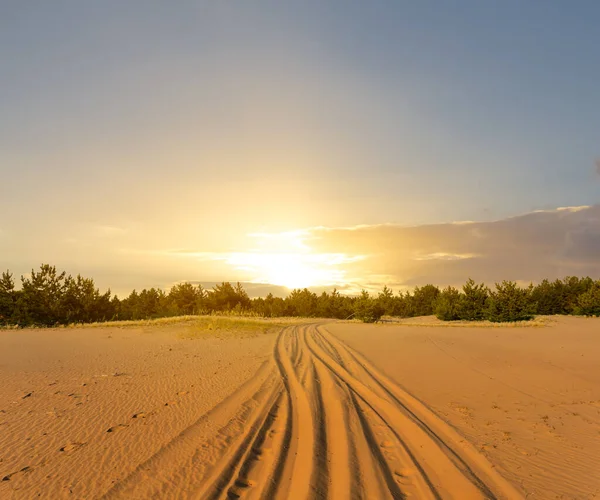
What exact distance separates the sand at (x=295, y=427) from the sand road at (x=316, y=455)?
1.0 inches

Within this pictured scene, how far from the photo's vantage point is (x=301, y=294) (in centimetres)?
7419

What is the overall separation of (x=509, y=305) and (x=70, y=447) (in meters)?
36.7

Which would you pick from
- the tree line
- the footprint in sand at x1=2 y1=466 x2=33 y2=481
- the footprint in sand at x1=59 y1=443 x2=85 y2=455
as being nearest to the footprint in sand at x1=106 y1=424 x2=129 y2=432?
the footprint in sand at x1=59 y1=443 x2=85 y2=455

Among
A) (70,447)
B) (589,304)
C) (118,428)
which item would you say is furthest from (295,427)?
(589,304)

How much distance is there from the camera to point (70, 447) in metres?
5.54

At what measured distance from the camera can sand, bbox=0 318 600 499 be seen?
4711mm

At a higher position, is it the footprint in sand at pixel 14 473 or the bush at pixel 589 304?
the bush at pixel 589 304

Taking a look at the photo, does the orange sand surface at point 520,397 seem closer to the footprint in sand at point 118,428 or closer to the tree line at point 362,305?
the footprint in sand at point 118,428

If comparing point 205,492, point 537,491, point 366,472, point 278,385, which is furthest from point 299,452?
point 278,385

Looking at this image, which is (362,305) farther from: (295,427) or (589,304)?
(295,427)

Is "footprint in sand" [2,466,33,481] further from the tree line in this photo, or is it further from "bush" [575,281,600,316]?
"bush" [575,281,600,316]

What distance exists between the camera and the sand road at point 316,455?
4.54m

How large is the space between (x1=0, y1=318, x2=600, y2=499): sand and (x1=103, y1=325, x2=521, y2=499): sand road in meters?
0.03

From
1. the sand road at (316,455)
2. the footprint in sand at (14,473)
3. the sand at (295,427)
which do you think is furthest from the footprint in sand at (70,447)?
the sand road at (316,455)
